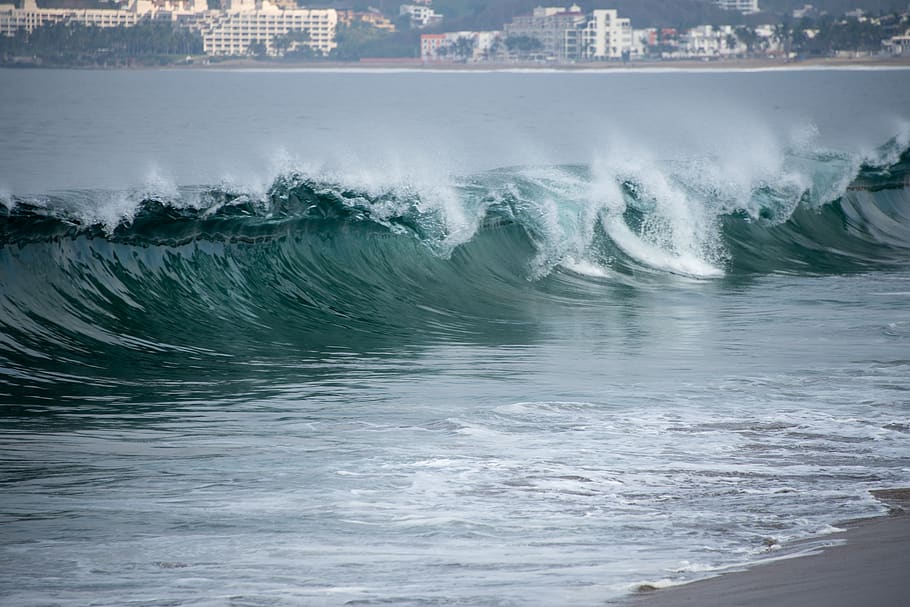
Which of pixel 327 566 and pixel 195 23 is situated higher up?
pixel 195 23

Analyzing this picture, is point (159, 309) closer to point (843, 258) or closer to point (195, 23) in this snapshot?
point (843, 258)

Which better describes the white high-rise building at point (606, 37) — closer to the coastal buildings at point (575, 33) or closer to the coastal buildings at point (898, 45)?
the coastal buildings at point (575, 33)

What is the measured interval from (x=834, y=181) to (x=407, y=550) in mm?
18603

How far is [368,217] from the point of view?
14.9 m

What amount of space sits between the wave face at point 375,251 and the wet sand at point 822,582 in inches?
247

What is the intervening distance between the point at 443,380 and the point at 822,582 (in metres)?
4.47

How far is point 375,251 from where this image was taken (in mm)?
14281

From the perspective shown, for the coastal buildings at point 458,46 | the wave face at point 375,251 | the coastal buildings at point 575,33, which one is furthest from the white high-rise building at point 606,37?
the wave face at point 375,251


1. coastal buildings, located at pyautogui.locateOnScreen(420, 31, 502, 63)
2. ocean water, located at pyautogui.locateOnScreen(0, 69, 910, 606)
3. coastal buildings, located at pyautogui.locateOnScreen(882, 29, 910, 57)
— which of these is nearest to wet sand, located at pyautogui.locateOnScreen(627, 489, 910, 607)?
ocean water, located at pyautogui.locateOnScreen(0, 69, 910, 606)

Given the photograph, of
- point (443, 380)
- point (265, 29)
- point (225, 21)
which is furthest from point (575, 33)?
point (443, 380)

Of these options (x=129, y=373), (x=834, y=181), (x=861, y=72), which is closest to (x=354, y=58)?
(x=861, y=72)

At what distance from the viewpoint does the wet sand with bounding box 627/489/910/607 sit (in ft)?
14.4

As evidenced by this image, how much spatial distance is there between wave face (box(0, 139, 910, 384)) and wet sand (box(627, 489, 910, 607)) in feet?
20.6

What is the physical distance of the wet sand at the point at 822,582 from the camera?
14.4ft
